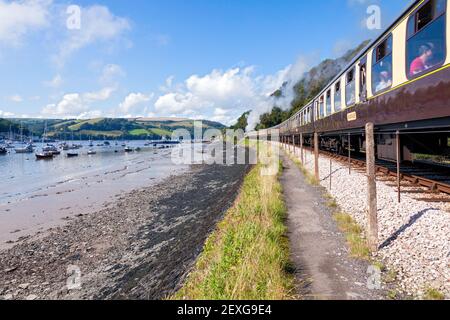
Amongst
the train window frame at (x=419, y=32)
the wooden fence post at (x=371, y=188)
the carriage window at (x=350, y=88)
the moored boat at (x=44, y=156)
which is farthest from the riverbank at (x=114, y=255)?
the moored boat at (x=44, y=156)

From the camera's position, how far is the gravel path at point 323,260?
15.4ft

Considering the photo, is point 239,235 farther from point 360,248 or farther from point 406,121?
point 406,121

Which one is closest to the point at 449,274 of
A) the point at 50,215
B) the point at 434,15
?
the point at 434,15

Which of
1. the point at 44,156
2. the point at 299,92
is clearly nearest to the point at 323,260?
the point at 44,156

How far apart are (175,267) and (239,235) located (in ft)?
7.85

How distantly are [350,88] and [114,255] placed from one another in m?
11.1

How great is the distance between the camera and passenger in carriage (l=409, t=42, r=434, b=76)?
19.8ft

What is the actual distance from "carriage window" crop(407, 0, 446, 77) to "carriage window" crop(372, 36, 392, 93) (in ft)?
3.81

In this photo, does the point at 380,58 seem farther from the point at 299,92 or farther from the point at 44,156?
the point at 299,92

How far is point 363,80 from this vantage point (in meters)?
10.6

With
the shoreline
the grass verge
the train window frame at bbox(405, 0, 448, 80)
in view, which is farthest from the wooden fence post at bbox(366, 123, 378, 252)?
the shoreline

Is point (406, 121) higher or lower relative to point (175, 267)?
higher

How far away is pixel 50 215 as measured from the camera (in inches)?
705

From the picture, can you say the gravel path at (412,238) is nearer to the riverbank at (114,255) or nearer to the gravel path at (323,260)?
the gravel path at (323,260)
